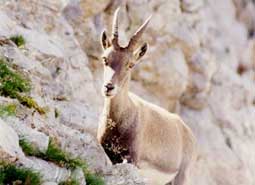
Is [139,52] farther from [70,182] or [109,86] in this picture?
[70,182]

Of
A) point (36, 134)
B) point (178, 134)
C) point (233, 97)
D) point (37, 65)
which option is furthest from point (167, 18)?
point (36, 134)

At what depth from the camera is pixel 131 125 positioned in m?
11.4

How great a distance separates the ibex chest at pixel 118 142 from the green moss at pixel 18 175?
3.51m

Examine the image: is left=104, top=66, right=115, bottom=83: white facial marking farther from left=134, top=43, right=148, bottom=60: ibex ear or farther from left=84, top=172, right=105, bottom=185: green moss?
left=84, top=172, right=105, bottom=185: green moss

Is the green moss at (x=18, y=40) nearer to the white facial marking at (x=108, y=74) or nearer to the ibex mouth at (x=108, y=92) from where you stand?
the white facial marking at (x=108, y=74)

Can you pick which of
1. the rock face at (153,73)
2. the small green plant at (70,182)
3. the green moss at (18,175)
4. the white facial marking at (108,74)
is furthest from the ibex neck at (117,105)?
the green moss at (18,175)

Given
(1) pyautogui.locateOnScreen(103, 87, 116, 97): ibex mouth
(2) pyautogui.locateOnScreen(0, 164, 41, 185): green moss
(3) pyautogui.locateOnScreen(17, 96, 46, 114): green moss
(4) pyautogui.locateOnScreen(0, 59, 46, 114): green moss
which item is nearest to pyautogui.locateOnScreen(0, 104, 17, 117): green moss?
(4) pyautogui.locateOnScreen(0, 59, 46, 114): green moss

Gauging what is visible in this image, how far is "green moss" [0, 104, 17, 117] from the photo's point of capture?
8484 mm

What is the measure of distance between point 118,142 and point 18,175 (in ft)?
12.7

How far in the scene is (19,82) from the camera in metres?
9.80

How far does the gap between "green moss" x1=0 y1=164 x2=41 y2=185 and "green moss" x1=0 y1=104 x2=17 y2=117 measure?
1.13 meters

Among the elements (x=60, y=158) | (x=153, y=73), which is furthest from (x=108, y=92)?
(x=153, y=73)

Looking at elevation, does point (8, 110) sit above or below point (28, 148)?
above

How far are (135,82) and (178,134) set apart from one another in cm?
601
